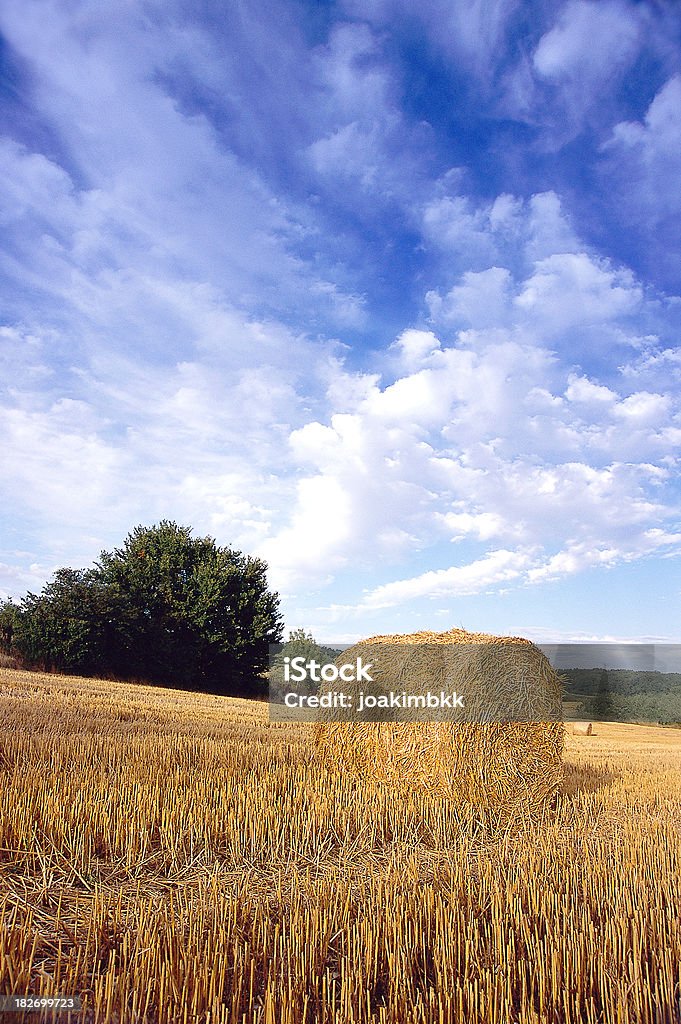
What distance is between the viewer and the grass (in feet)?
10.3

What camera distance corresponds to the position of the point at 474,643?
7.46 m

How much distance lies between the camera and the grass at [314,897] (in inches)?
124

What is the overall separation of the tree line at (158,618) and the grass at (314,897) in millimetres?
21323

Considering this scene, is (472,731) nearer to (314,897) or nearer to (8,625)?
(314,897)

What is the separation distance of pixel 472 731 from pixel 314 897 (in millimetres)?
3207

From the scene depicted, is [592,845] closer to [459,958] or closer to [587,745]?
[459,958]

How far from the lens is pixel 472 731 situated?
23.0ft

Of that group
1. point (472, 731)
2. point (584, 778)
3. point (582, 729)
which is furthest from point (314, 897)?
point (582, 729)

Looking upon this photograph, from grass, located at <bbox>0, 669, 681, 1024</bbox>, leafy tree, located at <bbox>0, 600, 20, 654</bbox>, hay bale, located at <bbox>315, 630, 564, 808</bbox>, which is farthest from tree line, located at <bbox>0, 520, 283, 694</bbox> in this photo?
hay bale, located at <bbox>315, 630, 564, 808</bbox>

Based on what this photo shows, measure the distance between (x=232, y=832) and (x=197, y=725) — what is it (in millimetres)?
6290

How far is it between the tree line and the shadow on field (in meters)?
22.5

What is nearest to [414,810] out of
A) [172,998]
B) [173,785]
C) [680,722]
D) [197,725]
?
[173,785]

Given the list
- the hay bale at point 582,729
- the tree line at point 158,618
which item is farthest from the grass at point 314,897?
the tree line at point 158,618

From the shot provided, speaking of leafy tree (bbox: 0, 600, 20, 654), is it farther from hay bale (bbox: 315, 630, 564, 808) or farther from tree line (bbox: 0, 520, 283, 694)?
hay bale (bbox: 315, 630, 564, 808)
